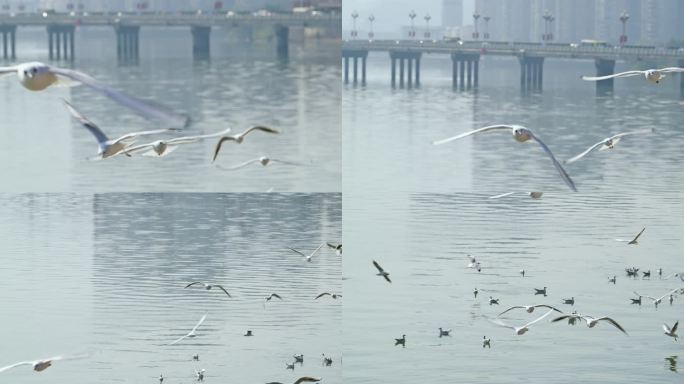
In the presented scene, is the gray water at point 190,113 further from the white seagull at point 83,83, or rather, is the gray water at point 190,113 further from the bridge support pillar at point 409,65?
the white seagull at point 83,83

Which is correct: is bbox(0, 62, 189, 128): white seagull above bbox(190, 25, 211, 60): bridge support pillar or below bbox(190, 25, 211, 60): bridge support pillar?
above

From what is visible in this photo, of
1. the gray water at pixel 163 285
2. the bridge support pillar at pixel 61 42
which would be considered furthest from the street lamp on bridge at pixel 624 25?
the bridge support pillar at pixel 61 42

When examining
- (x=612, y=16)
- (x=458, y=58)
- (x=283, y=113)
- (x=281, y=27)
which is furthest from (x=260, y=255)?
(x=458, y=58)

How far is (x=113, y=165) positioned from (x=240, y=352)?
3757cm

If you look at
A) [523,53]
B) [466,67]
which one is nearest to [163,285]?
[523,53]

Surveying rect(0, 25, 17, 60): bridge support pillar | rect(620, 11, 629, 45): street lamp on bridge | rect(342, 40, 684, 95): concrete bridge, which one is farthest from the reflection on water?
rect(0, 25, 17, 60): bridge support pillar

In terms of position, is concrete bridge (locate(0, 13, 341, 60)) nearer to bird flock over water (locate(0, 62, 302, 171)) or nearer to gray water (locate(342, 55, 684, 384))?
gray water (locate(342, 55, 684, 384))

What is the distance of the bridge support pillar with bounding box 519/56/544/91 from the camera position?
312 ft

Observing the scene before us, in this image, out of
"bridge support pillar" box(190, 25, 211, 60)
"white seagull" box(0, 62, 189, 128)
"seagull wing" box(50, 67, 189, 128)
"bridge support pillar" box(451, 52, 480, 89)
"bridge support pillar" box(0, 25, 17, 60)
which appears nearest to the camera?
"seagull wing" box(50, 67, 189, 128)

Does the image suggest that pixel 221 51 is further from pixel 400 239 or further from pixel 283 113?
pixel 400 239

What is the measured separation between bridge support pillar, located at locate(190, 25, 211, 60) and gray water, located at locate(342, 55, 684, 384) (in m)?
9.65

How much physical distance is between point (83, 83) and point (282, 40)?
7801 centimetres

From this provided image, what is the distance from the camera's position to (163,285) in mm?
61375

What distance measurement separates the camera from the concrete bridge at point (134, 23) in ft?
255
